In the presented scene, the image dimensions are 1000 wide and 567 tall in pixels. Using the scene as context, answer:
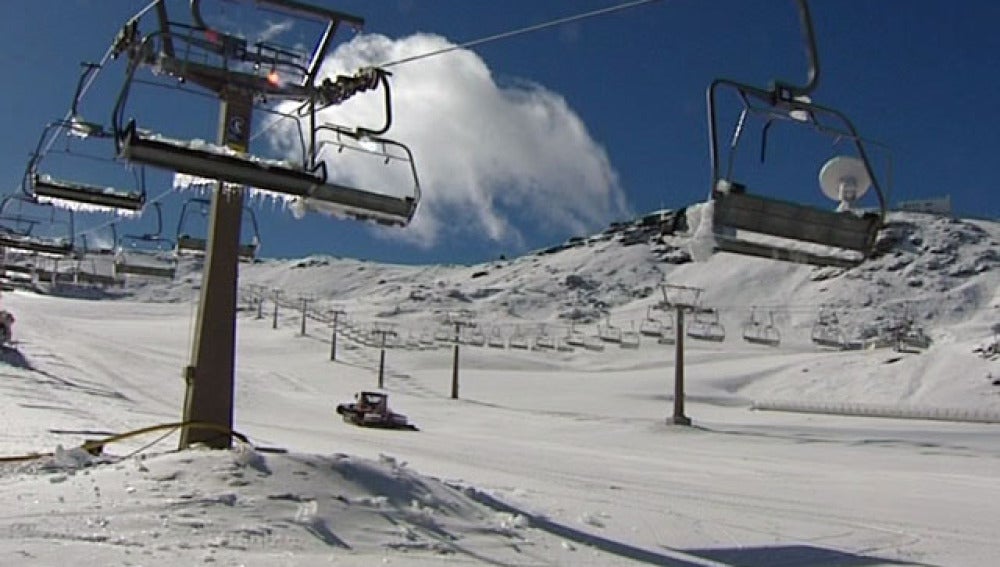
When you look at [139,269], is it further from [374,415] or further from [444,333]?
[444,333]

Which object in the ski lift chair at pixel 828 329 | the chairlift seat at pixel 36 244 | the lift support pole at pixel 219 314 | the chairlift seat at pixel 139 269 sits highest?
the ski lift chair at pixel 828 329

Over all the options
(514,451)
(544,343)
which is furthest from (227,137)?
(544,343)

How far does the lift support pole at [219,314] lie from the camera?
1110 centimetres

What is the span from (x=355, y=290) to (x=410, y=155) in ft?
510

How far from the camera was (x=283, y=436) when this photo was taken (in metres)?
24.5

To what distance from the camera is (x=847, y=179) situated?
22.1ft

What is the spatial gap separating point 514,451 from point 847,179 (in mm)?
16998

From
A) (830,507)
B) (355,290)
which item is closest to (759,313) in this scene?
(355,290)

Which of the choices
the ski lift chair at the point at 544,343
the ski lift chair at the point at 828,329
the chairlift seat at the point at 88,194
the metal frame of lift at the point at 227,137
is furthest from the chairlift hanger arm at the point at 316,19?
the ski lift chair at the point at 828,329

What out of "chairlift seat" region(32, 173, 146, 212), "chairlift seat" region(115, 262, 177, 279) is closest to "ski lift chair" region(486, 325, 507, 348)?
"chairlift seat" region(115, 262, 177, 279)

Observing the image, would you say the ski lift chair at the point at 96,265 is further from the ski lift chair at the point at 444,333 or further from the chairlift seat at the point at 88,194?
the ski lift chair at the point at 444,333

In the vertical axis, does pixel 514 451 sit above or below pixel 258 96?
below

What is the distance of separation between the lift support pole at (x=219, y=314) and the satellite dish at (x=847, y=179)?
22.1ft

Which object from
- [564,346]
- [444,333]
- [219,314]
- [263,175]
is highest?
[263,175]
